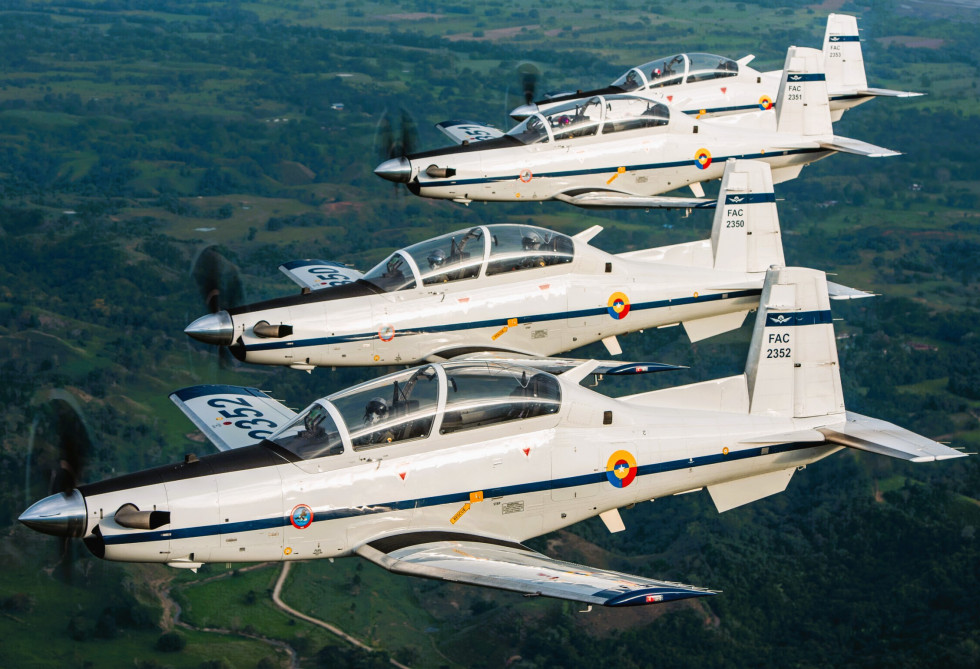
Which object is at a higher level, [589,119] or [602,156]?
[589,119]

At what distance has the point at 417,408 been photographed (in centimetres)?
2184

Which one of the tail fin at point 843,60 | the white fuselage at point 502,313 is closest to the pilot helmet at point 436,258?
the white fuselage at point 502,313

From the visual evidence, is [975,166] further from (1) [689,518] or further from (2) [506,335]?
(2) [506,335]

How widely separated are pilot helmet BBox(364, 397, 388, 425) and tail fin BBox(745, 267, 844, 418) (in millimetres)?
7213

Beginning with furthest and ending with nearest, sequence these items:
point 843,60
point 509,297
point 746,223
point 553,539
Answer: point 553,539
point 843,60
point 746,223
point 509,297

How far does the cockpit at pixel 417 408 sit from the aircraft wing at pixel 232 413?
3.85m

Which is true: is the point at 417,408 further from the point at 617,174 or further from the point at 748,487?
the point at 617,174

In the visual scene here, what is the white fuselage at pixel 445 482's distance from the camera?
20.5 meters

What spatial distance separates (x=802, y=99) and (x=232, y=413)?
2236 cm

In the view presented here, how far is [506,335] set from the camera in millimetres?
30578

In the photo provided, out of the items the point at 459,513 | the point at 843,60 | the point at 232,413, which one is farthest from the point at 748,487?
the point at 843,60

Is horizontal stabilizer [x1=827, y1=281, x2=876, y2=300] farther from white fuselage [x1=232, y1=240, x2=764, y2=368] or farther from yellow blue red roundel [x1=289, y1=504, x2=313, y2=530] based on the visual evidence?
yellow blue red roundel [x1=289, y1=504, x2=313, y2=530]

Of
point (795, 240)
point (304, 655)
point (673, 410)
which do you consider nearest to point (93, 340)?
point (304, 655)

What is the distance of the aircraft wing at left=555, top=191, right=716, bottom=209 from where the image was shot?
3659 centimetres
